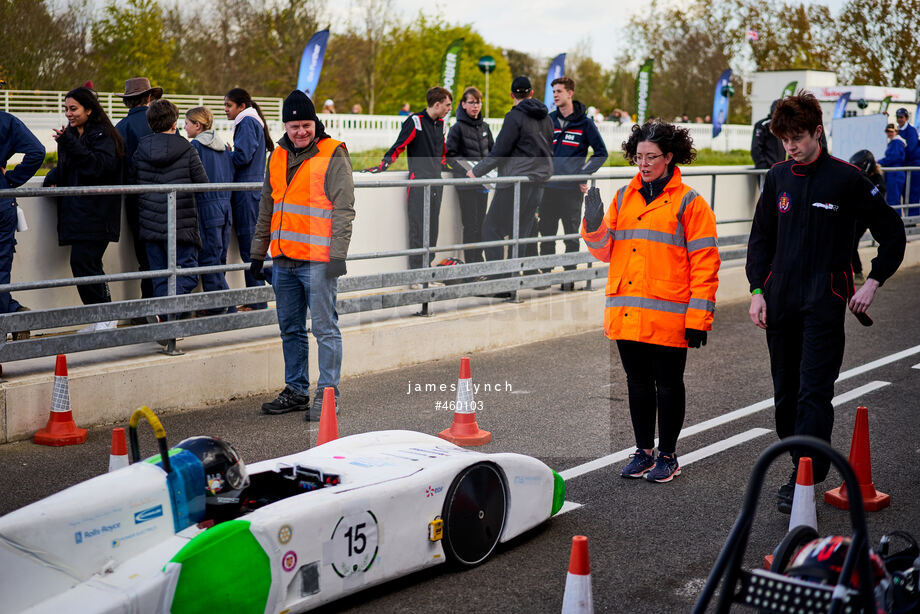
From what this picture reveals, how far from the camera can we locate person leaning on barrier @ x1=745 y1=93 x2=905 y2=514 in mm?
5262

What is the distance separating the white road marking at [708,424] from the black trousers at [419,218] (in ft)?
12.7

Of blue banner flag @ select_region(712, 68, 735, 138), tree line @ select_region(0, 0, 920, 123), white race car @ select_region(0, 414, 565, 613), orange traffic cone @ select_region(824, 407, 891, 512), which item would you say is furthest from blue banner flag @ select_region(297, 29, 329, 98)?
blue banner flag @ select_region(712, 68, 735, 138)

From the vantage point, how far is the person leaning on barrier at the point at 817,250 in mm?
5262

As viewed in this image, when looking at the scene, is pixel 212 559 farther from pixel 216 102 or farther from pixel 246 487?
pixel 216 102

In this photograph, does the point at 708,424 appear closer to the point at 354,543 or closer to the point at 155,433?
the point at 354,543

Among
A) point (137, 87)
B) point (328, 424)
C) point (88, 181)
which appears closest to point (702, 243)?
point (328, 424)

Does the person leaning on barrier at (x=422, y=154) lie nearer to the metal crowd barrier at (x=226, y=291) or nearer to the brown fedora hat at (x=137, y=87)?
the metal crowd barrier at (x=226, y=291)

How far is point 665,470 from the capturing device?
5.93 meters

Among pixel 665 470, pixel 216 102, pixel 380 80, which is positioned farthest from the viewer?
pixel 380 80

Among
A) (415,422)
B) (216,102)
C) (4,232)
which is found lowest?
(415,422)

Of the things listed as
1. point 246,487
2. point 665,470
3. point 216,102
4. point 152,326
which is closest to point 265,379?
point 152,326

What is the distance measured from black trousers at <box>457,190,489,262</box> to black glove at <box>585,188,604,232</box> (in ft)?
16.6

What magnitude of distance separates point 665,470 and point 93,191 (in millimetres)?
4268

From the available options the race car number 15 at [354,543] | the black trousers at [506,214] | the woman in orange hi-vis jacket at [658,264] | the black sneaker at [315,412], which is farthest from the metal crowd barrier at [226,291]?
the race car number 15 at [354,543]
